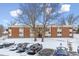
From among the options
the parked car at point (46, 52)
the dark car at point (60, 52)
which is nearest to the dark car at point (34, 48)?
the parked car at point (46, 52)

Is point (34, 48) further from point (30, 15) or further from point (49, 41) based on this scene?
point (30, 15)

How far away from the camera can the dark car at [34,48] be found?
2367mm

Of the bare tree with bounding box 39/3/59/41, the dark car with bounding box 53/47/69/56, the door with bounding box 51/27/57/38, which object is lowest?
the dark car with bounding box 53/47/69/56

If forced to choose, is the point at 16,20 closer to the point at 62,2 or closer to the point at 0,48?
the point at 0,48

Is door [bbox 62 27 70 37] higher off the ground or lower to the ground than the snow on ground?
higher

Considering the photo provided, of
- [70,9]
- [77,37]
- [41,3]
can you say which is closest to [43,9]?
[41,3]

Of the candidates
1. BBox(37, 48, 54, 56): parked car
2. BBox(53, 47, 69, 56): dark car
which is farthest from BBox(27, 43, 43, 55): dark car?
BBox(53, 47, 69, 56): dark car

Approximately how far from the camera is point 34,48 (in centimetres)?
238

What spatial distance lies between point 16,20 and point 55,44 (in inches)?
17.1

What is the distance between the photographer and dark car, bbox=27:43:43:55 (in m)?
2.37

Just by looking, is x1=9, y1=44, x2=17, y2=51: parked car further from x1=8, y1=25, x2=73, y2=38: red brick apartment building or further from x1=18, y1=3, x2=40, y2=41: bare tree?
x1=18, y1=3, x2=40, y2=41: bare tree

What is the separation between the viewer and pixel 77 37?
236 cm

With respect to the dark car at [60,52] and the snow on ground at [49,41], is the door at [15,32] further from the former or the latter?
the dark car at [60,52]

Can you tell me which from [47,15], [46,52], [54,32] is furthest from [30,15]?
[46,52]
